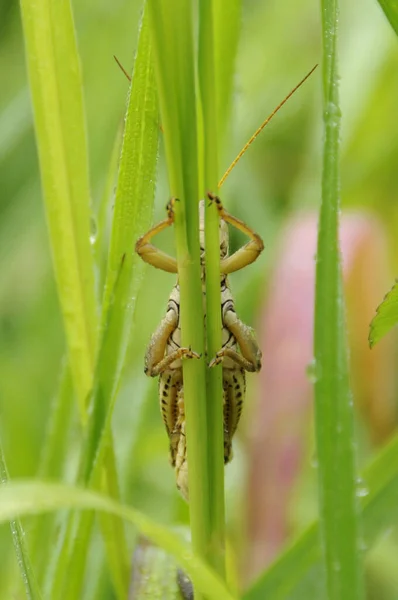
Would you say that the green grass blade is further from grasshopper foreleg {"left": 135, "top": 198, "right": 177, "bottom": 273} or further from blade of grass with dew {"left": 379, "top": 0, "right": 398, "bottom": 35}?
blade of grass with dew {"left": 379, "top": 0, "right": 398, "bottom": 35}

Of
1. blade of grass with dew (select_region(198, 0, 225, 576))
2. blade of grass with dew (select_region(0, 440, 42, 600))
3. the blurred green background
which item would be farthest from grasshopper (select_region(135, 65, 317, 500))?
the blurred green background

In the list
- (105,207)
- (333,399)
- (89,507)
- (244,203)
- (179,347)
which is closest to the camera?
(89,507)

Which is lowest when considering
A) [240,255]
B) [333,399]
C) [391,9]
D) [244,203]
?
[333,399]

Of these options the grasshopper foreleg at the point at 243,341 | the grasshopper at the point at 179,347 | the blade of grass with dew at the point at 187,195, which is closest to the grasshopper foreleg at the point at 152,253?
the grasshopper at the point at 179,347

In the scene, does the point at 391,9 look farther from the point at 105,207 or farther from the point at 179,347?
the point at 105,207

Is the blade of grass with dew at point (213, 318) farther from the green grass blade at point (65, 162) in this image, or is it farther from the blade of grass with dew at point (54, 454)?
the blade of grass with dew at point (54, 454)

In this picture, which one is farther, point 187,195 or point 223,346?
point 223,346

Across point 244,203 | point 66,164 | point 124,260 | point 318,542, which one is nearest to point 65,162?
point 66,164

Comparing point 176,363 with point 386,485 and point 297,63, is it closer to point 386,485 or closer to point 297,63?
point 386,485
